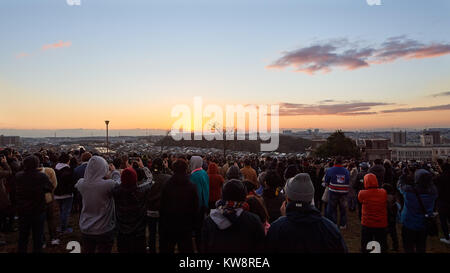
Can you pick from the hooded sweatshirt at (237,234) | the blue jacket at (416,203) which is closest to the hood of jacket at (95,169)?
the hooded sweatshirt at (237,234)

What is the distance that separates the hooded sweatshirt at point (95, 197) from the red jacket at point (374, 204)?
12.9ft

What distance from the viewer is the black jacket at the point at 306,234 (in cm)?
235

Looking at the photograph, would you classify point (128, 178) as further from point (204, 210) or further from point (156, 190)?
point (204, 210)

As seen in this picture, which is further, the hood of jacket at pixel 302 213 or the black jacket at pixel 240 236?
the black jacket at pixel 240 236

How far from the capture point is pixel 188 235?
4.16m

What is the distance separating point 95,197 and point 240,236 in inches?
95.7

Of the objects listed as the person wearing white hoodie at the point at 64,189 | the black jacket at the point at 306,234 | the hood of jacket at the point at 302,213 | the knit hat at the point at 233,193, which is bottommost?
the person wearing white hoodie at the point at 64,189

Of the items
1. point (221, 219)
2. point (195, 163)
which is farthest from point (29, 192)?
point (221, 219)

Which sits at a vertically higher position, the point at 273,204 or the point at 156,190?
the point at 156,190

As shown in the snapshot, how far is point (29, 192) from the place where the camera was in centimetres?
456

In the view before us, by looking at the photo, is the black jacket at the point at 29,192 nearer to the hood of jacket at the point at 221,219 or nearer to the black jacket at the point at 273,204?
the hood of jacket at the point at 221,219
